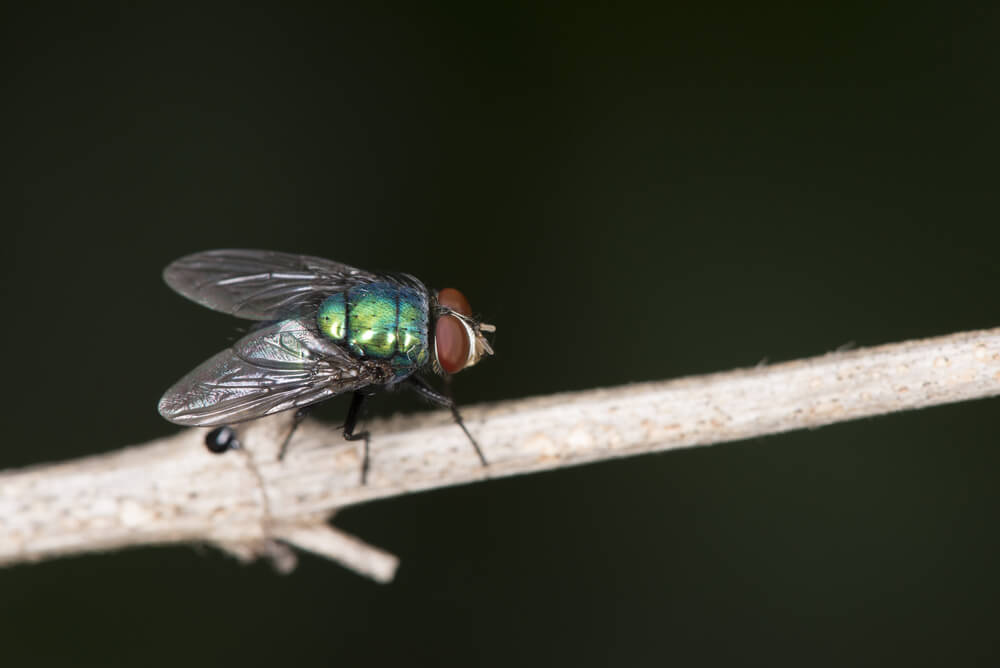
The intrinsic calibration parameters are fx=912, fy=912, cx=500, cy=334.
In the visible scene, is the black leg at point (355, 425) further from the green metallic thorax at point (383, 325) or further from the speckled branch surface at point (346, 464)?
the green metallic thorax at point (383, 325)

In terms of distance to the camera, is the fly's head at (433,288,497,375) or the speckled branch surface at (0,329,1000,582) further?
the fly's head at (433,288,497,375)

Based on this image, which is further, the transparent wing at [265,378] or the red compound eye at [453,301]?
the red compound eye at [453,301]

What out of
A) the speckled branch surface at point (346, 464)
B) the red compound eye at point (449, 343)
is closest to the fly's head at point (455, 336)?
the red compound eye at point (449, 343)

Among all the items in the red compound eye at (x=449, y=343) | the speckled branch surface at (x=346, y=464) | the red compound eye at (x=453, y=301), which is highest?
the red compound eye at (x=453, y=301)

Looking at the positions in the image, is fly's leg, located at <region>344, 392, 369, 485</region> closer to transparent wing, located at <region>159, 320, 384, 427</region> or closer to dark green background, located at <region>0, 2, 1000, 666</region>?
transparent wing, located at <region>159, 320, 384, 427</region>

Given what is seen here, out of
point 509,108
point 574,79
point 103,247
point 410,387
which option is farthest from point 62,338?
point 574,79

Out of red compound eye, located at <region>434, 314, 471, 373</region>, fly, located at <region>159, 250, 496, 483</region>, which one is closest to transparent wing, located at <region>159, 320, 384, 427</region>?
fly, located at <region>159, 250, 496, 483</region>

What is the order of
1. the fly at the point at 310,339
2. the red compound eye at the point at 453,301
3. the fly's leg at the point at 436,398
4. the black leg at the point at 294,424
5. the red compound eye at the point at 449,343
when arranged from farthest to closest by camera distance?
the red compound eye at the point at 453,301 < the red compound eye at the point at 449,343 < the fly at the point at 310,339 < the black leg at the point at 294,424 < the fly's leg at the point at 436,398
